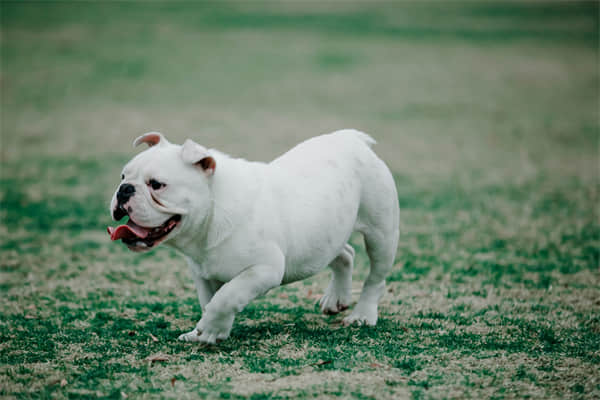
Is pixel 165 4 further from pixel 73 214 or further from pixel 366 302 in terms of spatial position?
pixel 366 302

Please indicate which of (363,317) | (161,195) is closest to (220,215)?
(161,195)

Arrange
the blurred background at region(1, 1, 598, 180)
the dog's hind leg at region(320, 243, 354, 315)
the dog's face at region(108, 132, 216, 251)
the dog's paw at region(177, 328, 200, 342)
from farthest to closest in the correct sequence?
the blurred background at region(1, 1, 598, 180) < the dog's hind leg at region(320, 243, 354, 315) < the dog's paw at region(177, 328, 200, 342) < the dog's face at region(108, 132, 216, 251)

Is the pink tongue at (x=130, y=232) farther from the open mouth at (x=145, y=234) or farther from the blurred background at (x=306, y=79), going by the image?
the blurred background at (x=306, y=79)

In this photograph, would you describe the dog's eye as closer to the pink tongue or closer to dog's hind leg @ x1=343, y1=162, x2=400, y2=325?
the pink tongue

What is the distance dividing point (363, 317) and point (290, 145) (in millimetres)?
8173

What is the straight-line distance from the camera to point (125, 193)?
11.4ft

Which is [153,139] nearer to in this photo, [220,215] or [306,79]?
[220,215]

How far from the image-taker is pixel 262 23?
2477cm

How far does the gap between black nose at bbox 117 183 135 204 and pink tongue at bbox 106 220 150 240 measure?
0.14m

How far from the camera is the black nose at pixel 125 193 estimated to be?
3479 mm

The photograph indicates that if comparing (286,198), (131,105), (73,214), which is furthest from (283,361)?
(131,105)

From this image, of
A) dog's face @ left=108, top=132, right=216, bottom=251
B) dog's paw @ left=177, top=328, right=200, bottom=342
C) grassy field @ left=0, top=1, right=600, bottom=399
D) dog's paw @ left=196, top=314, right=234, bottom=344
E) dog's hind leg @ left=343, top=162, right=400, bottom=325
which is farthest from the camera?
dog's hind leg @ left=343, top=162, right=400, bottom=325

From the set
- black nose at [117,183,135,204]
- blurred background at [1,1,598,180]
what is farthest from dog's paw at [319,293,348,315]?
blurred background at [1,1,598,180]

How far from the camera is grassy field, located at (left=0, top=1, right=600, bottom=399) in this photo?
363 centimetres
